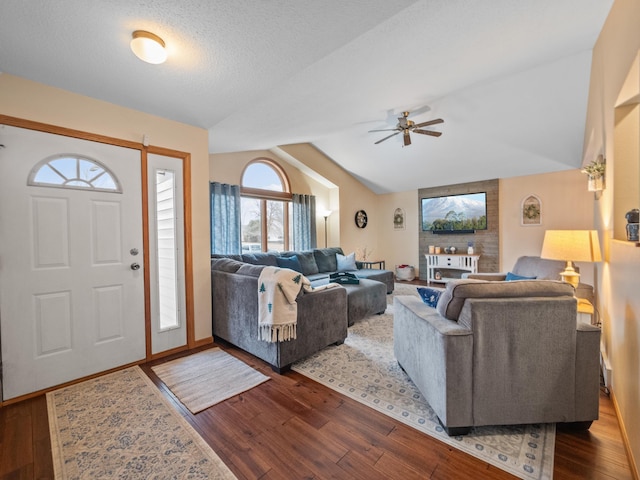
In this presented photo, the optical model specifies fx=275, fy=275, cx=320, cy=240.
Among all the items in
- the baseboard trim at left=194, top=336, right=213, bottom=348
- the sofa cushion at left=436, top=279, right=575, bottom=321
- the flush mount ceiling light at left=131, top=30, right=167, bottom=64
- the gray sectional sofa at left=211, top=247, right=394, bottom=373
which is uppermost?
the flush mount ceiling light at left=131, top=30, right=167, bottom=64

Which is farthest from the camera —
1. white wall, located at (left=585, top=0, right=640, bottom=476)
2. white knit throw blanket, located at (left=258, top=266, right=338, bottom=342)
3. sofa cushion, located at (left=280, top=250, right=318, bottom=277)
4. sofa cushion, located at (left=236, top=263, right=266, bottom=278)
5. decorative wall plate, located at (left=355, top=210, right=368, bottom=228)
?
decorative wall plate, located at (left=355, top=210, right=368, bottom=228)

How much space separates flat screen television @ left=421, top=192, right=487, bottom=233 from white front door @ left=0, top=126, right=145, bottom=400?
5.92 meters

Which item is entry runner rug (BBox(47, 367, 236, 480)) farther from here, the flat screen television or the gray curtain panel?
the flat screen television

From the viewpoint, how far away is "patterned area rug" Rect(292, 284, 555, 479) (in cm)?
144

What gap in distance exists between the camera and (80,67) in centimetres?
192

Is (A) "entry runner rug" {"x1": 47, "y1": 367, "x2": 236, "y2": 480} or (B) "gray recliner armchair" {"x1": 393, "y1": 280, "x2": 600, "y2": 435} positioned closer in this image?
(A) "entry runner rug" {"x1": 47, "y1": 367, "x2": 236, "y2": 480}

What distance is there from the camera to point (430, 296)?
2.09 metres

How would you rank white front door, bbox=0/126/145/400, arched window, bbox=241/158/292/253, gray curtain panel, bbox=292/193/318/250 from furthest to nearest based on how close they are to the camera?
gray curtain panel, bbox=292/193/318/250 < arched window, bbox=241/158/292/253 < white front door, bbox=0/126/145/400

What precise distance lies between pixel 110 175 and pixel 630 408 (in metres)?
3.92

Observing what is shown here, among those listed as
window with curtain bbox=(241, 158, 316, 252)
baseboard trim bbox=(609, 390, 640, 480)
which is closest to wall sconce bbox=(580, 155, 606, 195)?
baseboard trim bbox=(609, 390, 640, 480)

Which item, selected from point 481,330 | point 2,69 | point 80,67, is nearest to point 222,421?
point 481,330

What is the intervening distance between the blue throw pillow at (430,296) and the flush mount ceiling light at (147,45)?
7.82ft

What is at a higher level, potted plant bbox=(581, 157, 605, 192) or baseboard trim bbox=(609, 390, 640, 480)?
potted plant bbox=(581, 157, 605, 192)

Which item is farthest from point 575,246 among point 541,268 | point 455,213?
point 455,213
